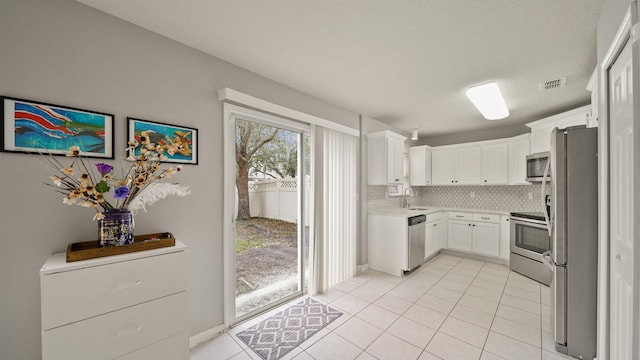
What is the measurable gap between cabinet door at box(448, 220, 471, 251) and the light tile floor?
911mm

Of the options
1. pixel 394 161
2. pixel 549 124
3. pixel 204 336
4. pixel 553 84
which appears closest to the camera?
pixel 204 336

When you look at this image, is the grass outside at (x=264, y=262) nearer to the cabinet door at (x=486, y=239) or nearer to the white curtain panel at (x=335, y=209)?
the white curtain panel at (x=335, y=209)

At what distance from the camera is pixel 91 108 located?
154 centimetres

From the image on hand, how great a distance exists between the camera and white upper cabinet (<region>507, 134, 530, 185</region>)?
402cm

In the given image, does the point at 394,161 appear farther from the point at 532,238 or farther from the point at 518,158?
the point at 532,238

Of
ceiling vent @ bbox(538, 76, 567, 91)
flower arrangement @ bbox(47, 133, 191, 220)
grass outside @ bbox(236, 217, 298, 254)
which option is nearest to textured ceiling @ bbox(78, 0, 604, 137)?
ceiling vent @ bbox(538, 76, 567, 91)

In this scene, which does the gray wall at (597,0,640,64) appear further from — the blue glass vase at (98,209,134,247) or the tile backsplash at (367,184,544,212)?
the tile backsplash at (367,184,544,212)

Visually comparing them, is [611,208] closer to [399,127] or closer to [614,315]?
[614,315]

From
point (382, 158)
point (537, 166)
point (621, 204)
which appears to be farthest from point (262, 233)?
point (537, 166)

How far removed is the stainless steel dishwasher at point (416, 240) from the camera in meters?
3.57

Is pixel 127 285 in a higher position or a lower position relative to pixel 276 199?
lower

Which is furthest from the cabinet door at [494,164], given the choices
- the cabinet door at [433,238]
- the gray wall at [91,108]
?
the gray wall at [91,108]

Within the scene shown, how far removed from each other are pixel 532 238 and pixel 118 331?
472 centimetres

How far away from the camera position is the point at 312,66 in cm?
229
